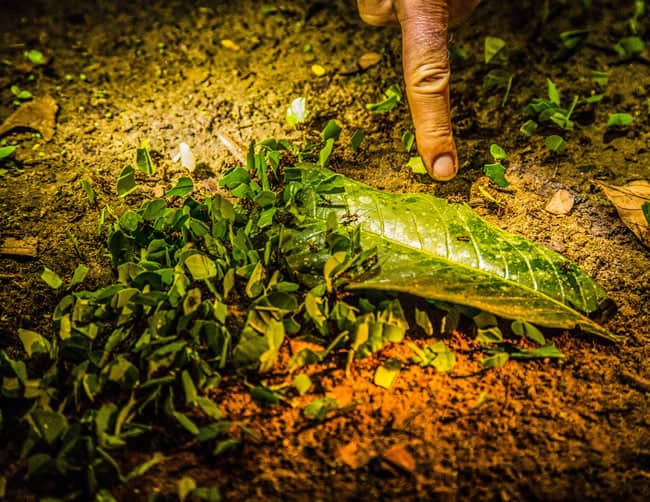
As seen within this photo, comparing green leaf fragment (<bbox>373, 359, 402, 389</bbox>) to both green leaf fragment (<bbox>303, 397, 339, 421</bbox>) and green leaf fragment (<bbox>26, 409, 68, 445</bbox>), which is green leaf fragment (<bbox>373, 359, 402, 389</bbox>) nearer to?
green leaf fragment (<bbox>303, 397, 339, 421</bbox>)

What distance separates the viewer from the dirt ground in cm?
152

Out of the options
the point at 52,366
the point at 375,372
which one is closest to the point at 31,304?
the point at 52,366

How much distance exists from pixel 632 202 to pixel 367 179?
1114 mm

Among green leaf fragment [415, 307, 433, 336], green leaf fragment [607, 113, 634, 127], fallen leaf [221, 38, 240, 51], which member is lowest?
green leaf fragment [415, 307, 433, 336]

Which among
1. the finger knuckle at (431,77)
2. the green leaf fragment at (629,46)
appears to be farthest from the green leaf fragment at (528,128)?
the green leaf fragment at (629,46)

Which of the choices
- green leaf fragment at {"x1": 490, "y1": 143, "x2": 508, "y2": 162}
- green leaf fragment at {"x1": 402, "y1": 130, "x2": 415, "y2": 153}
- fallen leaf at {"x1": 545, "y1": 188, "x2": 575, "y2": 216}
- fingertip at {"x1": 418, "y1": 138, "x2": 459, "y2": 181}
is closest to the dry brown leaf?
fallen leaf at {"x1": 545, "y1": 188, "x2": 575, "y2": 216}

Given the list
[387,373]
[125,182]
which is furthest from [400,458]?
[125,182]

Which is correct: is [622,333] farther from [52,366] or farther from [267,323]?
[52,366]

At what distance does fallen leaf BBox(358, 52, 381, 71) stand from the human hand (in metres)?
0.83

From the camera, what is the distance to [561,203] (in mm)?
2275

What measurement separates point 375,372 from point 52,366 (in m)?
1.01

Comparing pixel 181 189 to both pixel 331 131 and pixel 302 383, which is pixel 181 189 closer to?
pixel 331 131

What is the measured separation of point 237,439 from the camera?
156 centimetres

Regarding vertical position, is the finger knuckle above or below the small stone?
above
